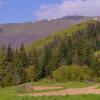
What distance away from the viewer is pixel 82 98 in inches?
1072

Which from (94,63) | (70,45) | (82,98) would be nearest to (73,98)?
(82,98)

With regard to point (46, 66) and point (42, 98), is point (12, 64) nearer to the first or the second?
point (46, 66)

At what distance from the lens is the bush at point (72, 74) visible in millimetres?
144375

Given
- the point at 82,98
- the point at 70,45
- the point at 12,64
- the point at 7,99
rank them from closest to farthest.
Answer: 1. the point at 82,98
2. the point at 7,99
3. the point at 12,64
4. the point at 70,45

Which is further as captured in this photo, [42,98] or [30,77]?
[30,77]

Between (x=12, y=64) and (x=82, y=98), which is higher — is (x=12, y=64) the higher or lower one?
the lower one

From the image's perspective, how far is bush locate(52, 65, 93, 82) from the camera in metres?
144

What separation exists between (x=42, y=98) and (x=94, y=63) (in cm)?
14309

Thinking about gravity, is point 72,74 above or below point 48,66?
below

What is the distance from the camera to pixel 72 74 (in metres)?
148

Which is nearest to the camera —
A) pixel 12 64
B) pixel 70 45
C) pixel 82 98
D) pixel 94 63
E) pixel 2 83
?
pixel 82 98

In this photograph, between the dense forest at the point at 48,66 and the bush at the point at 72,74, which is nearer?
the bush at the point at 72,74

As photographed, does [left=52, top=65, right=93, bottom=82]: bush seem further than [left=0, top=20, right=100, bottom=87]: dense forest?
No

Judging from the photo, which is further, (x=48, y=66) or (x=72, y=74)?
(x=48, y=66)
